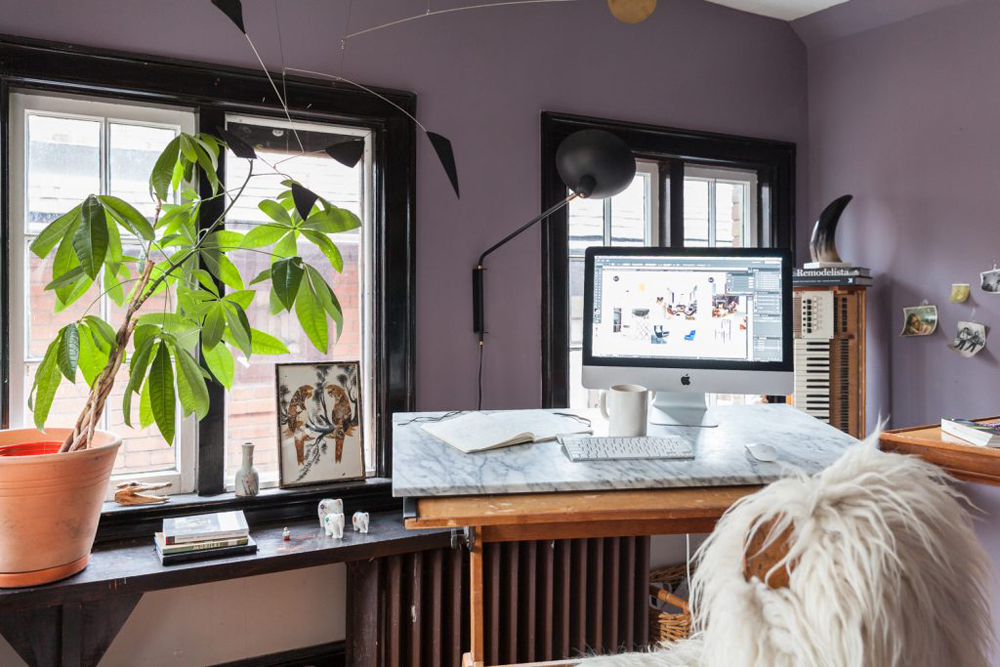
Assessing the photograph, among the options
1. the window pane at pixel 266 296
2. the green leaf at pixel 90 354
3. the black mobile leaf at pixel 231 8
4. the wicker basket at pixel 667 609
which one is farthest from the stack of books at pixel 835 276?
the green leaf at pixel 90 354

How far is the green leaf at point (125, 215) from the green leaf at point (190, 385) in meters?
0.28

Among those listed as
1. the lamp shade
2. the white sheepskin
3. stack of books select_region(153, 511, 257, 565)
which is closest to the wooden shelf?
the lamp shade

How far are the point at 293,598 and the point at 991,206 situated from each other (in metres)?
2.75

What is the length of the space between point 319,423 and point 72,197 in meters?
0.97

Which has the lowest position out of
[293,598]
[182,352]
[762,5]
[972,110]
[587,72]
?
[293,598]

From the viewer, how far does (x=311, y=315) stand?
166cm

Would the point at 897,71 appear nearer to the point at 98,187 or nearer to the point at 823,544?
the point at 823,544

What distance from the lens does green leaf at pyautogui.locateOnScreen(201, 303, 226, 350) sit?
154 cm

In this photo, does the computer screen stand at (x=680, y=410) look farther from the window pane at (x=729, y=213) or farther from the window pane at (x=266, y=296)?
the window pane at (x=729, y=213)

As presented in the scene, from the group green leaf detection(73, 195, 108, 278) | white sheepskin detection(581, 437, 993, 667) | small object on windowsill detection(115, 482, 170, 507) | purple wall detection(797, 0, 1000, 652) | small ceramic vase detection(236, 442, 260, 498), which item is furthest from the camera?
purple wall detection(797, 0, 1000, 652)

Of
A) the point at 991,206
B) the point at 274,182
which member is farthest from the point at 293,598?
the point at 991,206

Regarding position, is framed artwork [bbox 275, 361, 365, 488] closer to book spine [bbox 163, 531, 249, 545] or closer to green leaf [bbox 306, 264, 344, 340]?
book spine [bbox 163, 531, 249, 545]

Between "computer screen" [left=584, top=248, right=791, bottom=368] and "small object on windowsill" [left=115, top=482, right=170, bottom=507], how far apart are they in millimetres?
1307

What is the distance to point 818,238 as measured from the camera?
2775 millimetres
